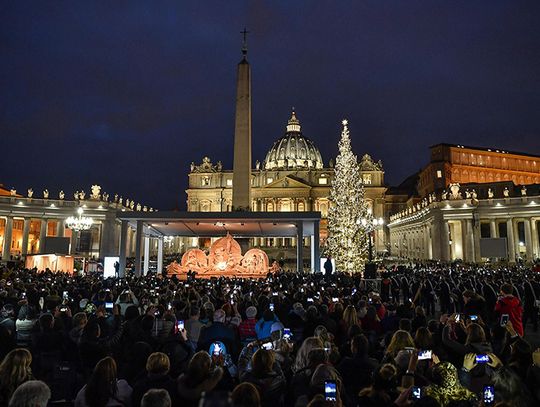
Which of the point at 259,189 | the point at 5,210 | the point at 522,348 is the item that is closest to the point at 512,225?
the point at 259,189

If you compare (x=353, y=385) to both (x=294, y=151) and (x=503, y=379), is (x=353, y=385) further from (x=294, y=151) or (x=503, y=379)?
(x=294, y=151)

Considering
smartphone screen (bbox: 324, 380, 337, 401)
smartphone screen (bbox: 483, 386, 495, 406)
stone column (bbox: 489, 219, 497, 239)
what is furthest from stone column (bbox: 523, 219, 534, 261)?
smartphone screen (bbox: 324, 380, 337, 401)

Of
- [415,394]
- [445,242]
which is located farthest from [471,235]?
[415,394]

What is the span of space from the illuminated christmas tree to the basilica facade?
49.1 metres

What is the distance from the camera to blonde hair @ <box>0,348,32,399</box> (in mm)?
4109

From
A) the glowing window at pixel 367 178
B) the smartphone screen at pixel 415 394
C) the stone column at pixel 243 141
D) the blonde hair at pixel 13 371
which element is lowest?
the smartphone screen at pixel 415 394

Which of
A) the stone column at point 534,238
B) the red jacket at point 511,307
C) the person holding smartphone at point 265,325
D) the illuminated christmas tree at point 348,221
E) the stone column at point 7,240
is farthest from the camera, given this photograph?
the stone column at point 7,240

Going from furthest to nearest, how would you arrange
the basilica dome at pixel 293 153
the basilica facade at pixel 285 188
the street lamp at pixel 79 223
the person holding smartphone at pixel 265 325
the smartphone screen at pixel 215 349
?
the basilica dome at pixel 293 153, the basilica facade at pixel 285 188, the street lamp at pixel 79 223, the person holding smartphone at pixel 265 325, the smartphone screen at pixel 215 349

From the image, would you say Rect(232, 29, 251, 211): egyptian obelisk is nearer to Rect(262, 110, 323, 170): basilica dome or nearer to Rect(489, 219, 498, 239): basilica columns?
Rect(489, 219, 498, 239): basilica columns

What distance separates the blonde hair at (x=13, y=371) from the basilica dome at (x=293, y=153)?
116 m

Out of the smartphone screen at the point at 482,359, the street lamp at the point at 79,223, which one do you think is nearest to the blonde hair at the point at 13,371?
the smartphone screen at the point at 482,359

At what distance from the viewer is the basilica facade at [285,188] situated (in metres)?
97.6

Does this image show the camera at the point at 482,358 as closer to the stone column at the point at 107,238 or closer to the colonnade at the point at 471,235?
the colonnade at the point at 471,235

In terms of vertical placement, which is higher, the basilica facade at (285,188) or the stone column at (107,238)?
the basilica facade at (285,188)
